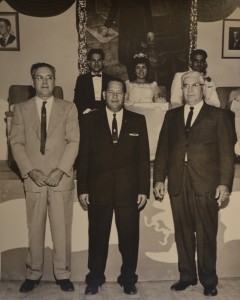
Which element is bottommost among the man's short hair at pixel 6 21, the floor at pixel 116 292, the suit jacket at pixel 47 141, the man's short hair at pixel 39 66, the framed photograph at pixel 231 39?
the floor at pixel 116 292

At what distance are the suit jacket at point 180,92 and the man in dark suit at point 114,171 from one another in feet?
1.39

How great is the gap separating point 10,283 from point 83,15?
2.81 m

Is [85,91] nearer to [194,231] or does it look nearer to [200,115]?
[200,115]

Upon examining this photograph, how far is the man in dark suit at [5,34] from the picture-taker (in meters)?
3.84

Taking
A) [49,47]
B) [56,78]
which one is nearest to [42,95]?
[56,78]

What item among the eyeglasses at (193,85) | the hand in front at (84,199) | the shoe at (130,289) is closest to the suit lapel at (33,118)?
the hand in front at (84,199)

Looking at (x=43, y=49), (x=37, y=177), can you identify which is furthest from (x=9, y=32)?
(x=37, y=177)

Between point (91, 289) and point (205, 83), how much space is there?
2.36 meters

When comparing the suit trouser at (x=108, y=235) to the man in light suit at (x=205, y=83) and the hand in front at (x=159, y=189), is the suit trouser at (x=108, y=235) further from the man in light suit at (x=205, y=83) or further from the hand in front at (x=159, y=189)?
the man in light suit at (x=205, y=83)

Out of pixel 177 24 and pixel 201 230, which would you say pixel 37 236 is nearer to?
pixel 201 230

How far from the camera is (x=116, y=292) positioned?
390 cm

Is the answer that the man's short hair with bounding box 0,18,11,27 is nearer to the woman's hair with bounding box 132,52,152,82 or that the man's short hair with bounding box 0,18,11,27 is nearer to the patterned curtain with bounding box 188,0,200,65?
Result: the woman's hair with bounding box 132,52,152,82

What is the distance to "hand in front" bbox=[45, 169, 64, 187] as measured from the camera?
373cm

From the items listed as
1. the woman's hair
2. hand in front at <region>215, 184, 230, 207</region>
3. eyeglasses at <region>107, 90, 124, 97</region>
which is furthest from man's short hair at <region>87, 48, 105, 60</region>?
hand in front at <region>215, 184, 230, 207</region>
